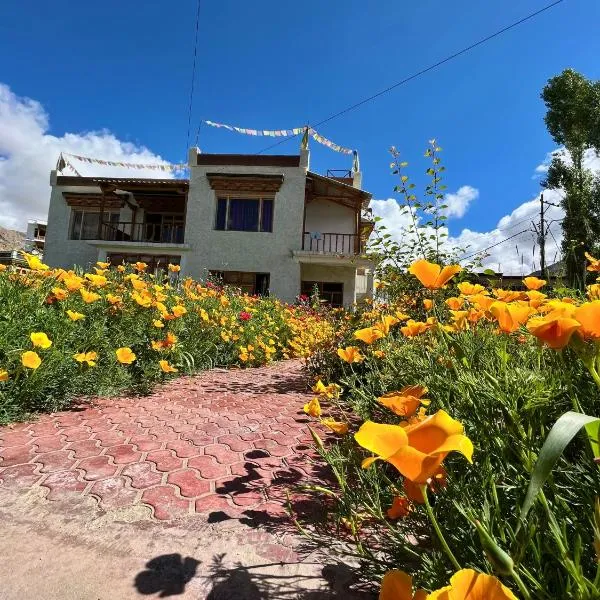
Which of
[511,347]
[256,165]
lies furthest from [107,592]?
[256,165]

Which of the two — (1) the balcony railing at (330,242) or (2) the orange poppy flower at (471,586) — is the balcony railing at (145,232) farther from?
(2) the orange poppy flower at (471,586)

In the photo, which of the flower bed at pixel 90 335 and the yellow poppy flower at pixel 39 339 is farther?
the flower bed at pixel 90 335

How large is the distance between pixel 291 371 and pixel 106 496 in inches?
143

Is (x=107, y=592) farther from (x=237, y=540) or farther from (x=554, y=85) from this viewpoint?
(x=554, y=85)

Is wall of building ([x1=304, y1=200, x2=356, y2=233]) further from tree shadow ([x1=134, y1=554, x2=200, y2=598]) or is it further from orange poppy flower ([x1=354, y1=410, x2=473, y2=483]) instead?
orange poppy flower ([x1=354, y1=410, x2=473, y2=483])

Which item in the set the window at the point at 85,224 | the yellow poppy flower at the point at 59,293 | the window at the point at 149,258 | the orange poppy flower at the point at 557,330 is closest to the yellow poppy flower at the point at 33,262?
the yellow poppy flower at the point at 59,293

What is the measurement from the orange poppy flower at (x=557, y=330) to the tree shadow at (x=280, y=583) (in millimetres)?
993

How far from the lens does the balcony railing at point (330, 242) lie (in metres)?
15.0

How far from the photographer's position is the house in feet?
47.0

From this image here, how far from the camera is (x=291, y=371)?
17.2 ft

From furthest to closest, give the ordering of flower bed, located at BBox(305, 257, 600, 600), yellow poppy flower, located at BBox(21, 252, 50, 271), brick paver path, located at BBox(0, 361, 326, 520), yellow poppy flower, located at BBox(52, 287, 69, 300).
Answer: yellow poppy flower, located at BBox(52, 287, 69, 300), yellow poppy flower, located at BBox(21, 252, 50, 271), brick paver path, located at BBox(0, 361, 326, 520), flower bed, located at BBox(305, 257, 600, 600)

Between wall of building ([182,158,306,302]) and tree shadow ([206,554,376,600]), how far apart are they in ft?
42.0

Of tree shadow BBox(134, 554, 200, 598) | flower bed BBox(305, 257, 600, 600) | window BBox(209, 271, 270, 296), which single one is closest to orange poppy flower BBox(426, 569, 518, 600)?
flower bed BBox(305, 257, 600, 600)

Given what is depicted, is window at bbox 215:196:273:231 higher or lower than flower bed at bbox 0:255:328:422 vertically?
higher
